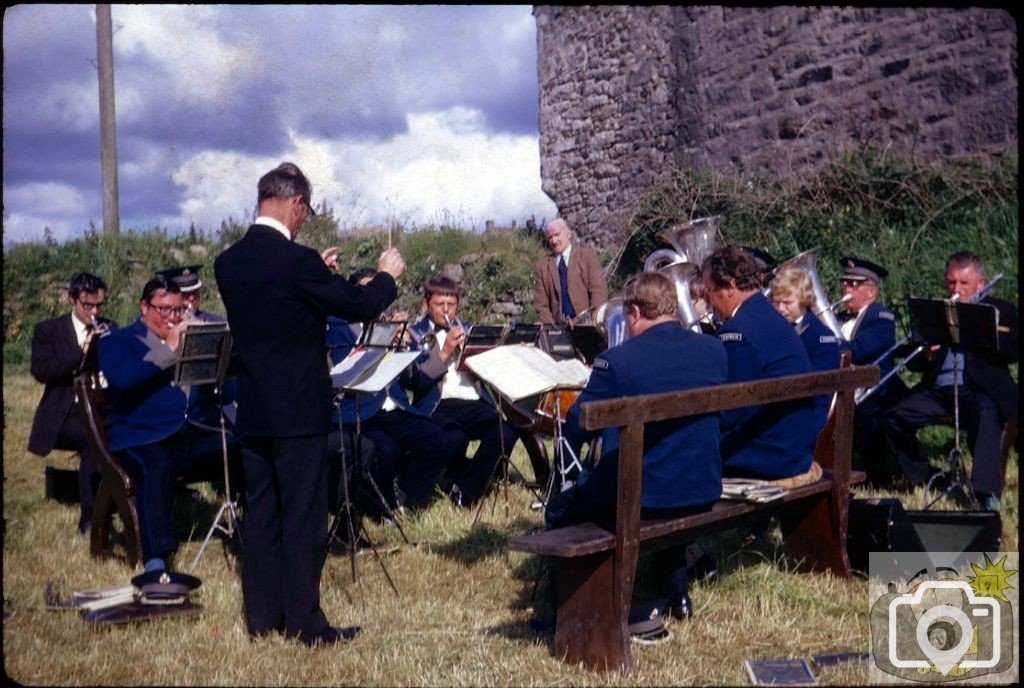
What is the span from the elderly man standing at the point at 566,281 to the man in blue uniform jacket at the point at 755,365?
436 centimetres

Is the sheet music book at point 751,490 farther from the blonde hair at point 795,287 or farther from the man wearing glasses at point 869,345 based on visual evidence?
the man wearing glasses at point 869,345

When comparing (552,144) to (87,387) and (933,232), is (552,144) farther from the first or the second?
(87,387)

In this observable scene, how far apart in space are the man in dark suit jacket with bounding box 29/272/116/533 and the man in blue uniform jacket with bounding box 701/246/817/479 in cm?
382

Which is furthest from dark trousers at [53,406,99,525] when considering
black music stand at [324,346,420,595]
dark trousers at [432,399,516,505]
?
dark trousers at [432,399,516,505]

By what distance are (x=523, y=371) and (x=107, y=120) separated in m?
11.9

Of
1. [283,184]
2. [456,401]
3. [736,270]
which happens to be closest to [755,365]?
[736,270]

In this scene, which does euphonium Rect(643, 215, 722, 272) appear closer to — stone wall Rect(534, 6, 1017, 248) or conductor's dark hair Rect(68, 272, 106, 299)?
stone wall Rect(534, 6, 1017, 248)

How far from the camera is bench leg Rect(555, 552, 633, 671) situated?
378 centimetres

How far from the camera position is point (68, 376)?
6.83 metres

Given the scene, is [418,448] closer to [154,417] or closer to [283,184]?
[154,417]

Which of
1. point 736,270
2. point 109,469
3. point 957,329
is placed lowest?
point 109,469

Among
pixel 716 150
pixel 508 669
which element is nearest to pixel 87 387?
pixel 508 669

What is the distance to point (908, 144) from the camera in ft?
32.3

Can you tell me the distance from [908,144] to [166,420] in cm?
744
